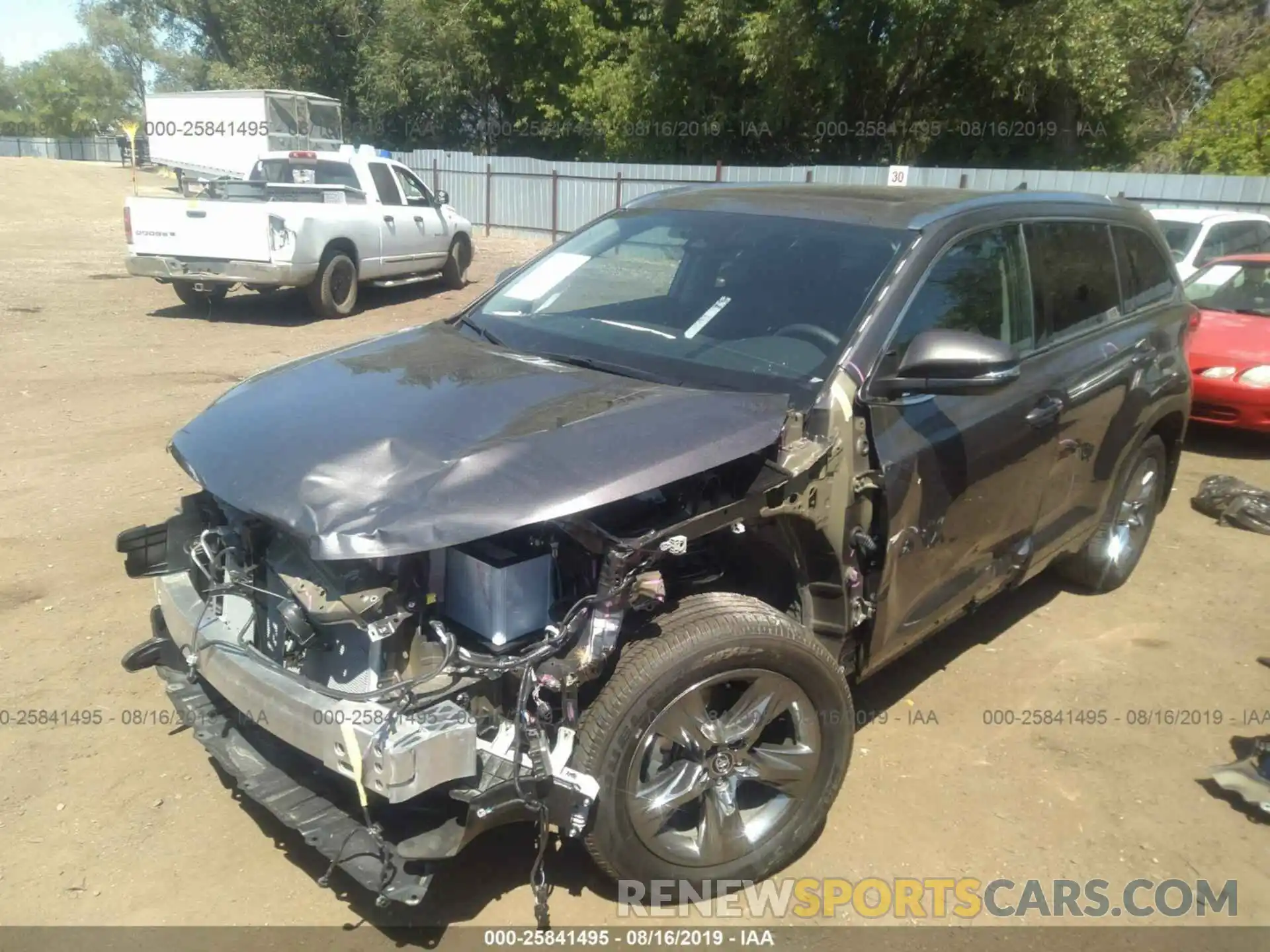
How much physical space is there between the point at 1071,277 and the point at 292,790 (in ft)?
11.7

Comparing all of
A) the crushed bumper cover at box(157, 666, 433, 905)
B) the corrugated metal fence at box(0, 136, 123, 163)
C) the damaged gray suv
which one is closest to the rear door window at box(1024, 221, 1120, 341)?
the damaged gray suv

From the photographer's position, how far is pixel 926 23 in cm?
2217

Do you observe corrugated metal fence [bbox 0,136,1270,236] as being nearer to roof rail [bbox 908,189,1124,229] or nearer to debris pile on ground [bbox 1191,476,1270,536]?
debris pile on ground [bbox 1191,476,1270,536]

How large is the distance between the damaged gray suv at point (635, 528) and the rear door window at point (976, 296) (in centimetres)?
1

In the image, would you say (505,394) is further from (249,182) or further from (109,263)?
(109,263)

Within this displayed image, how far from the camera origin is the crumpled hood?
8.07 ft

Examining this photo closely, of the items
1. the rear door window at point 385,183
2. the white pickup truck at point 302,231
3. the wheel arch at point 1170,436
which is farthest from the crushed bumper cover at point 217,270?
the wheel arch at point 1170,436

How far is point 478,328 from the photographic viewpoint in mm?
3986

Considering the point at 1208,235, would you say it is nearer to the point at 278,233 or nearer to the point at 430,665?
the point at 278,233

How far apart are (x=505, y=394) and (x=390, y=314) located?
10866 millimetres

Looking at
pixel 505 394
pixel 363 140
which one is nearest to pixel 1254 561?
pixel 505 394

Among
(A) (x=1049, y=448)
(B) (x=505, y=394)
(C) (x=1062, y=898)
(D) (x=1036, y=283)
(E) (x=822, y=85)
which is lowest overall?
(C) (x=1062, y=898)

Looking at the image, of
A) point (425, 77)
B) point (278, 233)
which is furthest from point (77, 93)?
point (278, 233)

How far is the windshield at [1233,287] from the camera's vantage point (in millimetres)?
8484
